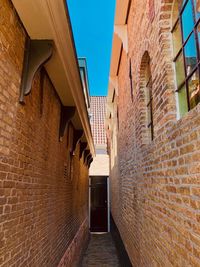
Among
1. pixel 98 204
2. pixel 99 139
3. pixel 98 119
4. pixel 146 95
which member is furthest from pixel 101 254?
pixel 98 119

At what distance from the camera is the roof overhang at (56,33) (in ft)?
7.00

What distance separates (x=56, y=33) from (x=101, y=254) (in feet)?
25.8

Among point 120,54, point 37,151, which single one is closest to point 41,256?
point 37,151

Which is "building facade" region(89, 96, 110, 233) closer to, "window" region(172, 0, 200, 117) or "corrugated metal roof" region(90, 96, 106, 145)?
"corrugated metal roof" region(90, 96, 106, 145)

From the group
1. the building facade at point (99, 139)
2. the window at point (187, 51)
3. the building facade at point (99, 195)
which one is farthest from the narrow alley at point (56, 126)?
the building facade at point (99, 139)

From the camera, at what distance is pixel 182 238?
191 cm

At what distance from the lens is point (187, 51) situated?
2.09 m

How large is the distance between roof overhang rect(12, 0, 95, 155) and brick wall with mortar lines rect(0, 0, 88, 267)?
0.34ft

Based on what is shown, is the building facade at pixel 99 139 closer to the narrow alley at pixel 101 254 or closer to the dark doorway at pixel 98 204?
the dark doorway at pixel 98 204

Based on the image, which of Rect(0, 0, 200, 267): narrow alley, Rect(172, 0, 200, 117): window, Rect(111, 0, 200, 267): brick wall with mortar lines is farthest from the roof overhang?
Rect(172, 0, 200, 117): window

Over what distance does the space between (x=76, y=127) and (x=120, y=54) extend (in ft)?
7.12

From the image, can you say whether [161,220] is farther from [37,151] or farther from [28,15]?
[28,15]

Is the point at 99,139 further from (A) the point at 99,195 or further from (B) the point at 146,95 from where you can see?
(B) the point at 146,95

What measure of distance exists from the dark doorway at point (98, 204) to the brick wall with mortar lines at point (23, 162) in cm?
956
